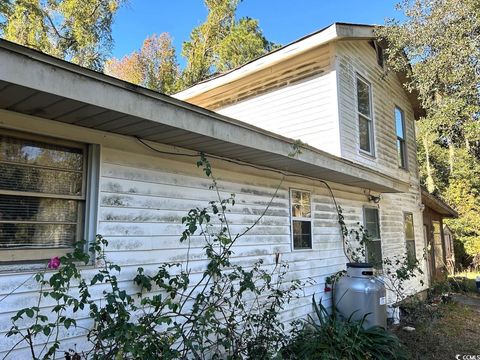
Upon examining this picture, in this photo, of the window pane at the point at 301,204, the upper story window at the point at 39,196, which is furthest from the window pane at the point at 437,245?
the upper story window at the point at 39,196

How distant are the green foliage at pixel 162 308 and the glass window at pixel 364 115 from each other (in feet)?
14.0

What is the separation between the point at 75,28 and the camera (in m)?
16.0

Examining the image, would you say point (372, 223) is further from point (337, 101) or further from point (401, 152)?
point (401, 152)

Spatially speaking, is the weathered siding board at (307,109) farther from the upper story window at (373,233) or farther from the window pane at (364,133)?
the upper story window at (373,233)

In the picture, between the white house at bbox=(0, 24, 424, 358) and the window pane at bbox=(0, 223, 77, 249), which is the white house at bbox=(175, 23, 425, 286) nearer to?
the white house at bbox=(0, 24, 424, 358)

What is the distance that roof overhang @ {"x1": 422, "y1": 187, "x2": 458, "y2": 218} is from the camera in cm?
1211

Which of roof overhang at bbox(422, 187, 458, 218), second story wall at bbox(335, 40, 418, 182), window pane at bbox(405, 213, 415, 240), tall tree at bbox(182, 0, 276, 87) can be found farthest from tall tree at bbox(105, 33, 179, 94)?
window pane at bbox(405, 213, 415, 240)

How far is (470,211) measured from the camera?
1944 cm

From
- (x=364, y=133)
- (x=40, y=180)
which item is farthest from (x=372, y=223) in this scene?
(x=40, y=180)

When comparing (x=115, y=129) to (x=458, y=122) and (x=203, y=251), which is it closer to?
(x=203, y=251)

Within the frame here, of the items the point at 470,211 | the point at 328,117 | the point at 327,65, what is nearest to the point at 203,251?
the point at 328,117

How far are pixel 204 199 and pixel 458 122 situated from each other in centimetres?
896

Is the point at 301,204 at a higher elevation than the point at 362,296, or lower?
higher

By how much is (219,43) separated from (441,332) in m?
18.8
